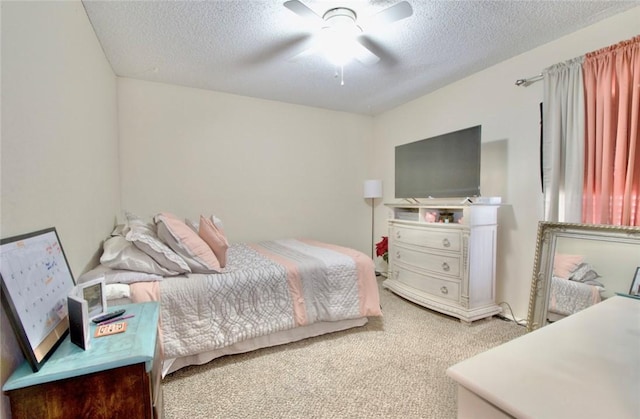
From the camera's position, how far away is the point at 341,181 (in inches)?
166

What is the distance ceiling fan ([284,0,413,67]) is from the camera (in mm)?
1647

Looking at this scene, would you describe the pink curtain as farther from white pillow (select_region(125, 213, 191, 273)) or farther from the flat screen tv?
white pillow (select_region(125, 213, 191, 273))

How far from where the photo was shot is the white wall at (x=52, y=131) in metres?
0.94

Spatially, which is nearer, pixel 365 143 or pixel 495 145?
pixel 495 145

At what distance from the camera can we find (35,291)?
0.95m

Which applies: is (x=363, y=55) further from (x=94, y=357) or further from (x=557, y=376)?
(x=94, y=357)

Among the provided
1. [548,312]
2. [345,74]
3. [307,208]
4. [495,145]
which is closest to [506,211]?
[495,145]

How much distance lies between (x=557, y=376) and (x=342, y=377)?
1457 mm

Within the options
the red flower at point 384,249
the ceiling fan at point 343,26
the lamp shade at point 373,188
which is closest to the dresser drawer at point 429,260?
the red flower at point 384,249

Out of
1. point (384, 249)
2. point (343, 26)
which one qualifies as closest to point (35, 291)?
point (343, 26)

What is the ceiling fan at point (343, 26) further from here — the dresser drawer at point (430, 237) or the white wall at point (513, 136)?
the dresser drawer at point (430, 237)

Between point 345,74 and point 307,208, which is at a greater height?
point 345,74

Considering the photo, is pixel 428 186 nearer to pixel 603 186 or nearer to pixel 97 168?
pixel 603 186

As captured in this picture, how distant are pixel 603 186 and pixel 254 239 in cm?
329
